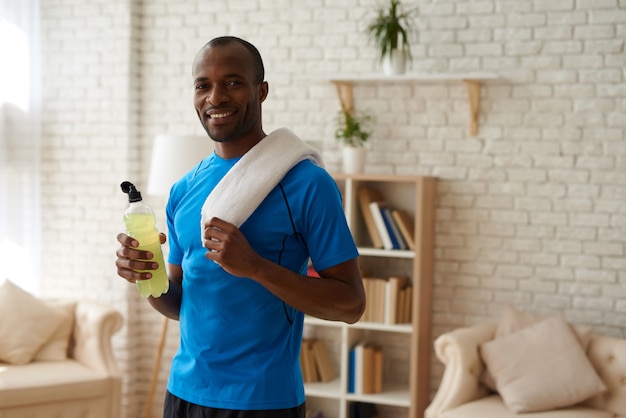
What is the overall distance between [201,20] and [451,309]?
220 cm

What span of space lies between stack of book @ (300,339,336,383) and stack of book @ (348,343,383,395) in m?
0.19

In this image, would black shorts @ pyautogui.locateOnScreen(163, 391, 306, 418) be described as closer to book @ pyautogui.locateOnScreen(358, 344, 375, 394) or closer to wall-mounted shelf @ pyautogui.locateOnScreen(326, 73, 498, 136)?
book @ pyautogui.locateOnScreen(358, 344, 375, 394)

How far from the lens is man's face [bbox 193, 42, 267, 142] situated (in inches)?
68.4

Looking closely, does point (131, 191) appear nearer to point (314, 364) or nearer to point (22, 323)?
point (22, 323)

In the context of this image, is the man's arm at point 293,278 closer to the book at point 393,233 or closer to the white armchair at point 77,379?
the book at point 393,233

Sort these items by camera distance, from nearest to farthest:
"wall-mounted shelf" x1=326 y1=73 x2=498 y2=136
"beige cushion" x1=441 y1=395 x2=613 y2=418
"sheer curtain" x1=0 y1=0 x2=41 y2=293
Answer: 1. "beige cushion" x1=441 y1=395 x2=613 y2=418
2. "wall-mounted shelf" x1=326 y1=73 x2=498 y2=136
3. "sheer curtain" x1=0 y1=0 x2=41 y2=293

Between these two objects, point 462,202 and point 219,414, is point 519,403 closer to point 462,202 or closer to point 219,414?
point 462,202

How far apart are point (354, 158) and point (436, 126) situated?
0.49 metres

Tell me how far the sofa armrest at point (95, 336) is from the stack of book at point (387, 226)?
4.70 feet

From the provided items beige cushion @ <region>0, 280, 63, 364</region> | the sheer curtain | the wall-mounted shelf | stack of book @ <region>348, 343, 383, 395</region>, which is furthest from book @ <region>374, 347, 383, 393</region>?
the sheer curtain

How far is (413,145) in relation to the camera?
438cm

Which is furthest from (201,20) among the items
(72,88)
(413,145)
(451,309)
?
(451,309)

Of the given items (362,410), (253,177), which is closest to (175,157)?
(362,410)

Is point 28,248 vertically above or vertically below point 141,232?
below
